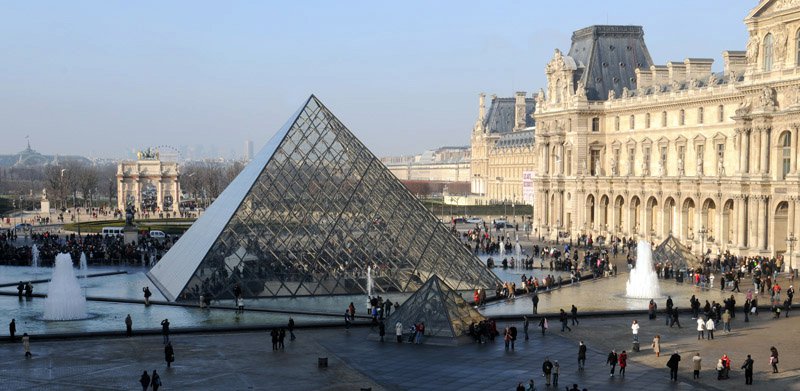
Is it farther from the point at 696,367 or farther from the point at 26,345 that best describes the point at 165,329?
the point at 696,367

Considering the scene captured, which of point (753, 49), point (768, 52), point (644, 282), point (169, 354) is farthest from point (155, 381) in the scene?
point (753, 49)

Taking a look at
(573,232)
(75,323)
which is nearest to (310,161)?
(75,323)

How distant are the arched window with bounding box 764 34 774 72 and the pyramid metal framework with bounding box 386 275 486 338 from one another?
82.5 ft

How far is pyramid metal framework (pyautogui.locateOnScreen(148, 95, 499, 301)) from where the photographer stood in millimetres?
31594

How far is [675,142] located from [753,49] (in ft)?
39.3

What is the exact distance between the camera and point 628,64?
65375mm

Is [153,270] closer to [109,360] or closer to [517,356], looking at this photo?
[109,360]

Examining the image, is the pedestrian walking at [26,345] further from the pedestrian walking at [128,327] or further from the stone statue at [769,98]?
the stone statue at [769,98]

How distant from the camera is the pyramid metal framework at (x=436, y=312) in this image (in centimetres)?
2508

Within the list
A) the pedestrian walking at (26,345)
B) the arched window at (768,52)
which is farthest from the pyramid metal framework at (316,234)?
the arched window at (768,52)

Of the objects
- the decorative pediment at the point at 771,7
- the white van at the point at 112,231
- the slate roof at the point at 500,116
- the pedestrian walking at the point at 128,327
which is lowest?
the pedestrian walking at the point at 128,327

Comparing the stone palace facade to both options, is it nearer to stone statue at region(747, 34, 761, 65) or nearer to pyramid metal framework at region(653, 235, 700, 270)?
stone statue at region(747, 34, 761, 65)

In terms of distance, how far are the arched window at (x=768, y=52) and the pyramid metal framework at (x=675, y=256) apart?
920cm

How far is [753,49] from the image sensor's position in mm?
44844
